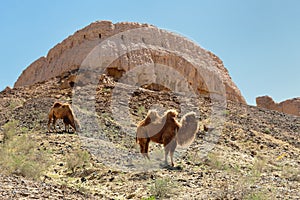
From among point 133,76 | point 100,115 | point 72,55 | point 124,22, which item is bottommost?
point 100,115

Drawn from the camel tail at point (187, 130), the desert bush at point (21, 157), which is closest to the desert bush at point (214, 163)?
the camel tail at point (187, 130)

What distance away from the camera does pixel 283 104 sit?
60.4 meters

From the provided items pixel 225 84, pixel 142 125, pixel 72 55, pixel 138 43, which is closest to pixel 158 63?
pixel 138 43

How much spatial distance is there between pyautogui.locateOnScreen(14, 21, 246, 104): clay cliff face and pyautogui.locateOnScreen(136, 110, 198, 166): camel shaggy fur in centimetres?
2231

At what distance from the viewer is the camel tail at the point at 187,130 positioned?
12.9 meters

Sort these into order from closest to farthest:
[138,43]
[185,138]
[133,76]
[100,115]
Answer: [185,138] → [100,115] → [133,76] → [138,43]

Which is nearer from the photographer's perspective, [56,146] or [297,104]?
[56,146]

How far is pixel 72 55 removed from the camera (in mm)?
41688

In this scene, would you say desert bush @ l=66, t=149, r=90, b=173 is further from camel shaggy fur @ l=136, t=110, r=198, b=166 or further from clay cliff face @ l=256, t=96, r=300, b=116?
clay cliff face @ l=256, t=96, r=300, b=116

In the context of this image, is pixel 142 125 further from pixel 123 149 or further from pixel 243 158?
pixel 243 158

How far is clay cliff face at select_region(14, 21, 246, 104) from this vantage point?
3839cm

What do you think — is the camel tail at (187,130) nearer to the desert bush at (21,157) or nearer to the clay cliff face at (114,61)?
the desert bush at (21,157)

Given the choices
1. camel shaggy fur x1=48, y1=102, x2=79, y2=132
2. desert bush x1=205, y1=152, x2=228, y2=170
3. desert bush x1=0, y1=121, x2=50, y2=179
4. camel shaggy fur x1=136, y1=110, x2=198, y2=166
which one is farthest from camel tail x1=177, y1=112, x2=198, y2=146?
camel shaggy fur x1=48, y1=102, x2=79, y2=132

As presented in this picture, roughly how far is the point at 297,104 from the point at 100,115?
43.1 meters
